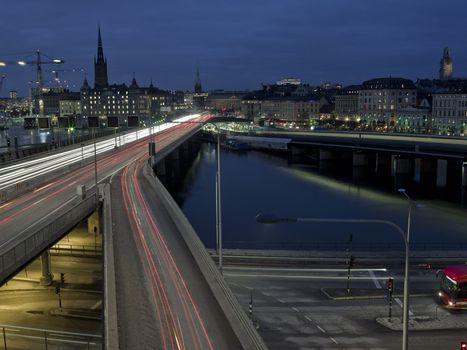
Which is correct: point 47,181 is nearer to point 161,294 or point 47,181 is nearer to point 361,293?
point 161,294

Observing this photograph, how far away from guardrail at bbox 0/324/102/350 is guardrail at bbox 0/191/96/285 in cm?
393

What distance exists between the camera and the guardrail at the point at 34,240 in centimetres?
2123

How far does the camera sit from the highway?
102ft

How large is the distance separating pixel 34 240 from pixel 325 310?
48.3 ft

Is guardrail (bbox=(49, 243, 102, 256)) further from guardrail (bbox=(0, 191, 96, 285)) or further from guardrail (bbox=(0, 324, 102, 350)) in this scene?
guardrail (bbox=(0, 324, 102, 350))

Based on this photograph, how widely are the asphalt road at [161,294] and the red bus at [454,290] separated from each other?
41.6 ft

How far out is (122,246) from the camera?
27.0 m

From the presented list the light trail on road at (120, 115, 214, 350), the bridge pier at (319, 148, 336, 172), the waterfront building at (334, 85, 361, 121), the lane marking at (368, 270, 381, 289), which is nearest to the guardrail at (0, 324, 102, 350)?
the light trail on road at (120, 115, 214, 350)

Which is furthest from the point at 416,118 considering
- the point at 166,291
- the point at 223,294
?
the point at 223,294

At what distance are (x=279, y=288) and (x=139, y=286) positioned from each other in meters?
9.28

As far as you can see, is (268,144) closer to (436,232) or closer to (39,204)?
(436,232)

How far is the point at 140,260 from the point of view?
2459 centimetres

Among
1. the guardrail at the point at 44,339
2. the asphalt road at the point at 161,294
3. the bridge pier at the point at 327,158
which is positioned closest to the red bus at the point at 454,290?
the asphalt road at the point at 161,294

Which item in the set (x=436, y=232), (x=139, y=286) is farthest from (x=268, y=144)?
(x=139, y=286)
